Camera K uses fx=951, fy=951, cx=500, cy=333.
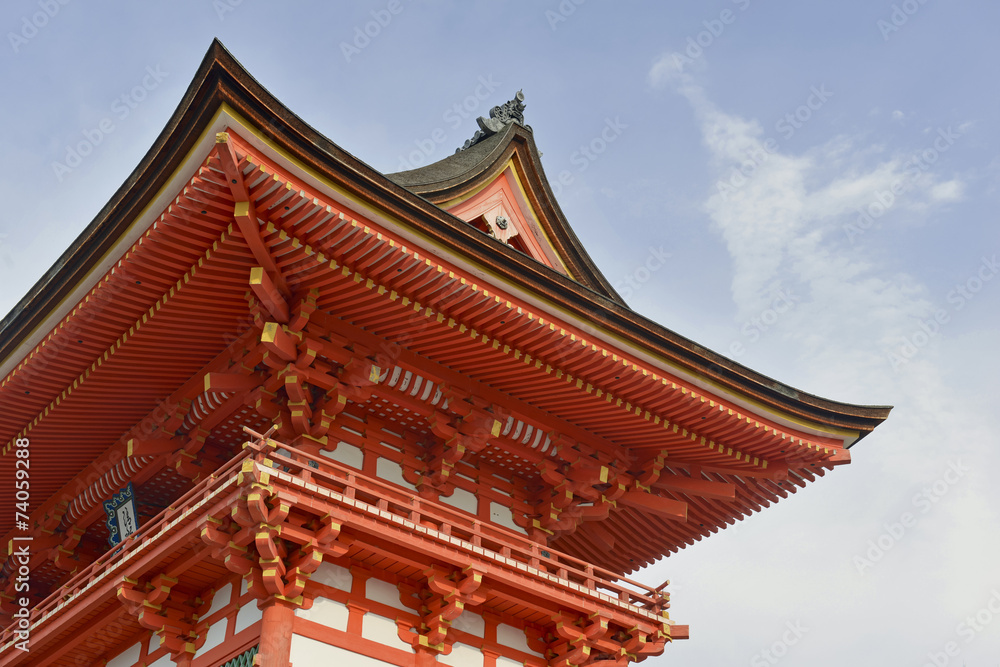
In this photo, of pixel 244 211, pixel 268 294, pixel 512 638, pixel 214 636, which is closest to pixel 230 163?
A: pixel 244 211

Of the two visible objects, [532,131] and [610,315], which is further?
[532,131]

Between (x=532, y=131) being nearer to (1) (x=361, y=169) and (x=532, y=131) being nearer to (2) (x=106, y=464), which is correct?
(1) (x=361, y=169)

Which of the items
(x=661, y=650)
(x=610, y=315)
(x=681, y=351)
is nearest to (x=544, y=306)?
Result: (x=610, y=315)

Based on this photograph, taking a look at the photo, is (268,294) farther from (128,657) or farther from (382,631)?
(128,657)

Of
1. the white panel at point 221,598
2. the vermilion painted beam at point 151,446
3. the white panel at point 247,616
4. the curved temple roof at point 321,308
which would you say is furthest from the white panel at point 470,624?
the vermilion painted beam at point 151,446

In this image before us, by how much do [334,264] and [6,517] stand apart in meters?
9.30

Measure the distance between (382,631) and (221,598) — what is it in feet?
7.14

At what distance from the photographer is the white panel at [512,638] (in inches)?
539

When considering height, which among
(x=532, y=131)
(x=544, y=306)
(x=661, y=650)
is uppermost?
(x=532, y=131)

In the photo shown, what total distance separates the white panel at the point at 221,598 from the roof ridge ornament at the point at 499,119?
36.2 feet

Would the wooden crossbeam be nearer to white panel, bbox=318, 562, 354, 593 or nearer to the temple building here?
the temple building

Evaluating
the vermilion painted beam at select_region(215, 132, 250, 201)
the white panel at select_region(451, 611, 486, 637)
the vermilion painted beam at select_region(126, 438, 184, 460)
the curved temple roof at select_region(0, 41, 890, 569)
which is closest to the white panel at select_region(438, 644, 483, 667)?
the white panel at select_region(451, 611, 486, 637)

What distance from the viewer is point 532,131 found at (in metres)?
17.9

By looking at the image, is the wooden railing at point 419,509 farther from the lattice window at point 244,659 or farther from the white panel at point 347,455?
the lattice window at point 244,659
